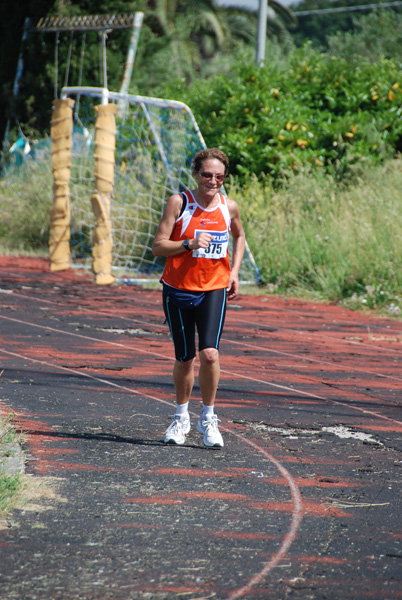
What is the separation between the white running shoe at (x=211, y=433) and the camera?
538 centimetres

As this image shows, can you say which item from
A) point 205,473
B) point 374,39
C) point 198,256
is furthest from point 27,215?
point 374,39

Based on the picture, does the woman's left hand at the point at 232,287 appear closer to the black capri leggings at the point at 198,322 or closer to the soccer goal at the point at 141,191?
the black capri leggings at the point at 198,322

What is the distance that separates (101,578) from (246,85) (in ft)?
50.0

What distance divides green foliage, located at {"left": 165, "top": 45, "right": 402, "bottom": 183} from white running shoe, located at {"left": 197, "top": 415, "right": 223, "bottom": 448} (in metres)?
11.1

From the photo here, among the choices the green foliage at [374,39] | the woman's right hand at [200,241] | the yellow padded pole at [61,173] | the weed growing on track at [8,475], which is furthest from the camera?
the green foliage at [374,39]

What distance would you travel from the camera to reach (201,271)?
5297 mm

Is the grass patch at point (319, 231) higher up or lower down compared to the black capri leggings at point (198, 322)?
lower down

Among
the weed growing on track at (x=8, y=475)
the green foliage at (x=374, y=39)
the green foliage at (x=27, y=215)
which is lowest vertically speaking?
the green foliage at (x=27, y=215)

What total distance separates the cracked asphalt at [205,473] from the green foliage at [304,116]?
764 cm

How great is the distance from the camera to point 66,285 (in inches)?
518

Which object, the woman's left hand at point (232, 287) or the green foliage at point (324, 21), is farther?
the green foliage at point (324, 21)

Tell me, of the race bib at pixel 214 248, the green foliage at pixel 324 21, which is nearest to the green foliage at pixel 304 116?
the race bib at pixel 214 248

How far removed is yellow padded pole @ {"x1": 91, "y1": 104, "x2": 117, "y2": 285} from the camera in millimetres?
13062

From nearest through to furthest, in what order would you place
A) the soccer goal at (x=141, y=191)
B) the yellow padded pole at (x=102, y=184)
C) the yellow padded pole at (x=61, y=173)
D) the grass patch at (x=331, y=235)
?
the grass patch at (x=331, y=235)
the yellow padded pole at (x=102, y=184)
the yellow padded pole at (x=61, y=173)
the soccer goal at (x=141, y=191)
